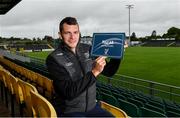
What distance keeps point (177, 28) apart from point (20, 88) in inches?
3896

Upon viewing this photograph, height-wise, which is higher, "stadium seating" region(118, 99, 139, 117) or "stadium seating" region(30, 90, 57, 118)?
"stadium seating" region(30, 90, 57, 118)

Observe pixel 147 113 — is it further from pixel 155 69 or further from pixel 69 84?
pixel 155 69

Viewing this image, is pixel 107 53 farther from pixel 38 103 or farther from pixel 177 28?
pixel 177 28

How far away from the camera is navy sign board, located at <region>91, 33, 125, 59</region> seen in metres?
3.17

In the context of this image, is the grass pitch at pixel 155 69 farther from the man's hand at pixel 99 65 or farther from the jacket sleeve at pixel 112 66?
the man's hand at pixel 99 65

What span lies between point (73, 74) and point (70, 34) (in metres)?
0.35

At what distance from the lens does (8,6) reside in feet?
60.3

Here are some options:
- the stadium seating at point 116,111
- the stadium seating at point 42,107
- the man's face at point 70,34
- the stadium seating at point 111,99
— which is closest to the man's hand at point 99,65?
the man's face at point 70,34

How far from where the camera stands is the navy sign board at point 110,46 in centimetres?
317

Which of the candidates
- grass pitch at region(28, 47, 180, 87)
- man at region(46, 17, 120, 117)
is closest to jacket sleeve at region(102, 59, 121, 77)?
man at region(46, 17, 120, 117)

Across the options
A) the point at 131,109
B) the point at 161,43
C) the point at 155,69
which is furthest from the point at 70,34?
the point at 161,43

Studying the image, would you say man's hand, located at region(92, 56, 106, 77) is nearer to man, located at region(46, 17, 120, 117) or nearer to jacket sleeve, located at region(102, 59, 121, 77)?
man, located at region(46, 17, 120, 117)

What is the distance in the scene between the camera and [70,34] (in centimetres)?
316

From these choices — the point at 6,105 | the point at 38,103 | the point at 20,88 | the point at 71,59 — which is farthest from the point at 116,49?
the point at 6,105
